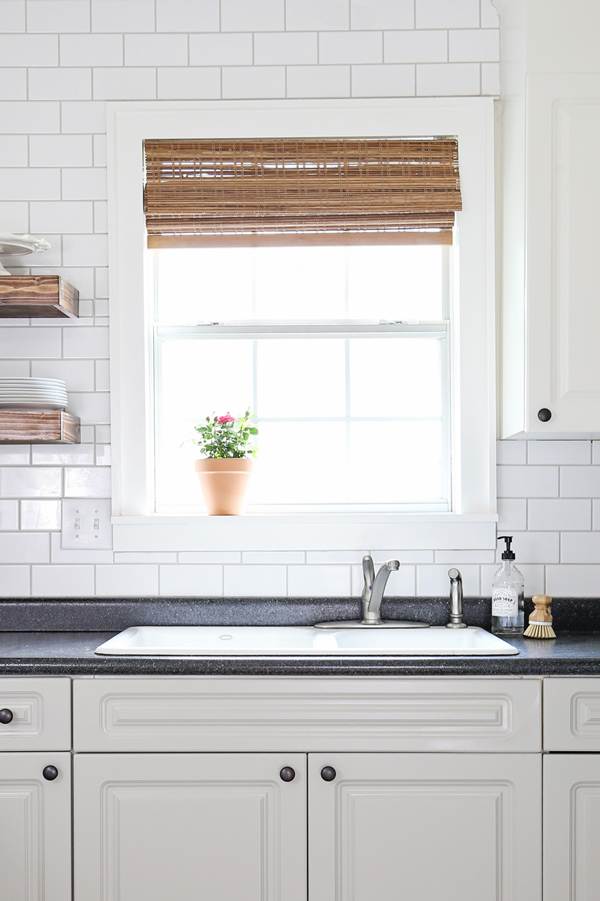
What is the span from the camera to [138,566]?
2.66 m

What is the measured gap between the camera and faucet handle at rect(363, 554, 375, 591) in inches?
99.9

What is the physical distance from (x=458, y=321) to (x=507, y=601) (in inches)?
35.9

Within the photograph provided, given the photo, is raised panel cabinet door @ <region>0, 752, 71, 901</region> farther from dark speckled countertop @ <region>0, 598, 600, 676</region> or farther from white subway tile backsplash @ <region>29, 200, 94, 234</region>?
white subway tile backsplash @ <region>29, 200, 94, 234</region>

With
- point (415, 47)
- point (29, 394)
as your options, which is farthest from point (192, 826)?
point (415, 47)

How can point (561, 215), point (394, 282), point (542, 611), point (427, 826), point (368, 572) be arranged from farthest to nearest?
point (394, 282)
point (368, 572)
point (542, 611)
point (561, 215)
point (427, 826)

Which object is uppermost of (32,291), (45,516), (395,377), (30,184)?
(30,184)

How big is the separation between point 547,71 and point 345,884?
228 cm

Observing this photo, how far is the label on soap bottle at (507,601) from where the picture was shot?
247cm

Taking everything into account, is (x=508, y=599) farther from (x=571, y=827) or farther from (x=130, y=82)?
(x=130, y=82)

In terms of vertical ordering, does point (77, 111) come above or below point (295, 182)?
above

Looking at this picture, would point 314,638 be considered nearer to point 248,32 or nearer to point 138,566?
point 138,566

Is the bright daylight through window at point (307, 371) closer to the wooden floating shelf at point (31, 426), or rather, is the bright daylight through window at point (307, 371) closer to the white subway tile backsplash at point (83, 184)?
the white subway tile backsplash at point (83, 184)

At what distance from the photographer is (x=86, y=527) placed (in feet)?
8.74

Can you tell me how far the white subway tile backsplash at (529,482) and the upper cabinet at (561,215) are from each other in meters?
0.35
